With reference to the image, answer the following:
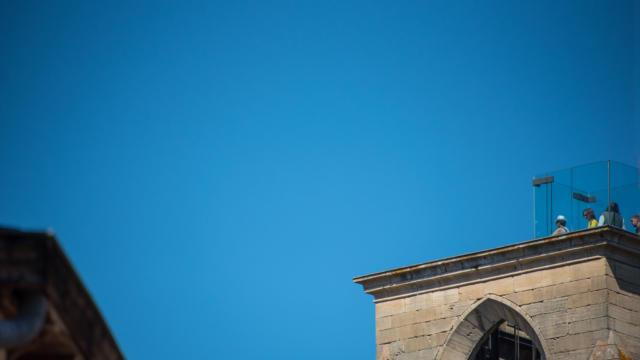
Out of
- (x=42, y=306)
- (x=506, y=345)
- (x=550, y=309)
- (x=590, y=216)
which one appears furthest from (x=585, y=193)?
Answer: (x=42, y=306)

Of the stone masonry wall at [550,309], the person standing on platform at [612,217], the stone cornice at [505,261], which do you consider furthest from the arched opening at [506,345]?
the person standing on platform at [612,217]

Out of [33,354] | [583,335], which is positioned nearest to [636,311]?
[583,335]

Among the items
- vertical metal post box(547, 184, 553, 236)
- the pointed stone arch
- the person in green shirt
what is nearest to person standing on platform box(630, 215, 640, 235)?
the person in green shirt

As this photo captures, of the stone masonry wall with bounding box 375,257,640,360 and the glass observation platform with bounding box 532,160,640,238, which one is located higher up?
the glass observation platform with bounding box 532,160,640,238

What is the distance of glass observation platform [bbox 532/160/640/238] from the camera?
32.1 meters

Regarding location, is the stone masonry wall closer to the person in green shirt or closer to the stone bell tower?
the stone bell tower

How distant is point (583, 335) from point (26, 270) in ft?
56.9

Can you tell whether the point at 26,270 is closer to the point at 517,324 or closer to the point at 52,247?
the point at 52,247

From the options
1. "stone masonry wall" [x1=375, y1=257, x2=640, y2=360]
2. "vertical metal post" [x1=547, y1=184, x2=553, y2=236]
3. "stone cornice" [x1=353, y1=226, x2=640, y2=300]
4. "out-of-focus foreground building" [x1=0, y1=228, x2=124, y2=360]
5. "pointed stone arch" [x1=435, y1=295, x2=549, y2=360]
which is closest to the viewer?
"out-of-focus foreground building" [x1=0, y1=228, x2=124, y2=360]

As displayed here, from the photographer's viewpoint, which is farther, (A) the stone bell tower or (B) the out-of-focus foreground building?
(A) the stone bell tower

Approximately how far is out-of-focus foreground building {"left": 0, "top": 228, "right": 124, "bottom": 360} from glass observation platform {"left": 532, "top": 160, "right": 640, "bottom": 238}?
16995 mm

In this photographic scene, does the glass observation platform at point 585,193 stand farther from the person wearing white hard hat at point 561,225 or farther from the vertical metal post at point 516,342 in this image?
the vertical metal post at point 516,342

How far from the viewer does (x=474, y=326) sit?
32.4m

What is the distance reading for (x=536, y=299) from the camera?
31234mm
